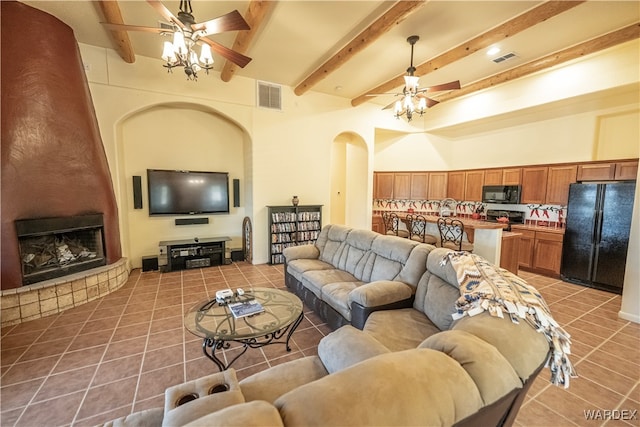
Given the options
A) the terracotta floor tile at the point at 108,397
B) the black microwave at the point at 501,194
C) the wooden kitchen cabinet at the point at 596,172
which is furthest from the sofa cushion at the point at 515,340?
the black microwave at the point at 501,194

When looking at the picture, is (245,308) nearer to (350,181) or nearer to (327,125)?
(327,125)

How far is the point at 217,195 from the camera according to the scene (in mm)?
5043

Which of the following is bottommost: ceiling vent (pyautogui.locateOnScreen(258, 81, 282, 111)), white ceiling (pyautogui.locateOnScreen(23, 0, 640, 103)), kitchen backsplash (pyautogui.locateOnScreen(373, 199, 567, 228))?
kitchen backsplash (pyautogui.locateOnScreen(373, 199, 567, 228))

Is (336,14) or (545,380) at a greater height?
(336,14)

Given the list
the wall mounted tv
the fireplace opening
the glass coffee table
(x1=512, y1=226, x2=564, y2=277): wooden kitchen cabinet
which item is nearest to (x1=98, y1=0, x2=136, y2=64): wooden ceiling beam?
the wall mounted tv

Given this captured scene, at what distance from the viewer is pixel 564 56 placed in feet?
12.2

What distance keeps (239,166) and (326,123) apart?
6.56ft

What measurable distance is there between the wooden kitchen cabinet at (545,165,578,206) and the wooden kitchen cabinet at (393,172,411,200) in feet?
8.95

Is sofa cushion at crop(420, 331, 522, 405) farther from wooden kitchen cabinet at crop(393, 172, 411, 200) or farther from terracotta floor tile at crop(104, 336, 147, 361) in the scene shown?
wooden kitchen cabinet at crop(393, 172, 411, 200)

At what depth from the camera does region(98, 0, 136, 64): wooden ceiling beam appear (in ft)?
9.02

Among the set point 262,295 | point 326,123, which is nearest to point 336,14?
point 326,123

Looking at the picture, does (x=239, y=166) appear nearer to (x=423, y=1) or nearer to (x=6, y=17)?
(x=6, y=17)

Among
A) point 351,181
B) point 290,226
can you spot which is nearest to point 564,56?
point 351,181

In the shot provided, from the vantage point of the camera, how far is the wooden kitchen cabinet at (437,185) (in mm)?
6473
